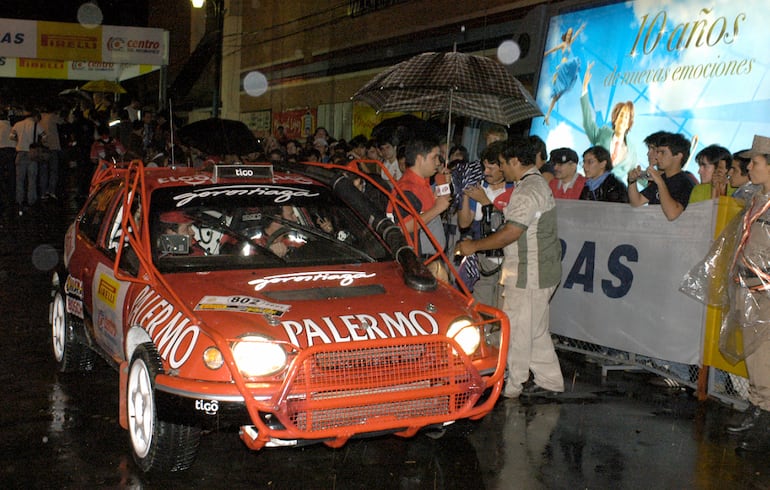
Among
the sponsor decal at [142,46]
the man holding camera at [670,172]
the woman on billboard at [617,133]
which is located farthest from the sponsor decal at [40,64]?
the man holding camera at [670,172]

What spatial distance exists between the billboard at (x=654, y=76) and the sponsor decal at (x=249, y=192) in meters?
5.59

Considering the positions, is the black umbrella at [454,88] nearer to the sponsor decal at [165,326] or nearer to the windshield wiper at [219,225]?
the windshield wiper at [219,225]

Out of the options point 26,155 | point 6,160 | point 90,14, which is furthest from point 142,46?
point 90,14

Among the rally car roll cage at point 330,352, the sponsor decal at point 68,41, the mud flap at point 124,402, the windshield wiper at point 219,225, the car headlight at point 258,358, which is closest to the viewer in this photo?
the rally car roll cage at point 330,352

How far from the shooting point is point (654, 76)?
36.0ft

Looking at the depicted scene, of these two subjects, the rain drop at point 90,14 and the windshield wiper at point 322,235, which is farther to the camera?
the rain drop at point 90,14

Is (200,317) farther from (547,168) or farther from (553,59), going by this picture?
(553,59)

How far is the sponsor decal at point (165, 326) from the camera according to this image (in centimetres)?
479

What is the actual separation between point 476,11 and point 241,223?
14.3m

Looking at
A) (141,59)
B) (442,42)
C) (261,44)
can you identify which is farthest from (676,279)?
(261,44)

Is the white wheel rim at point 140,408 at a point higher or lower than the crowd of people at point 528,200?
lower

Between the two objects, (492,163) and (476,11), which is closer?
(492,163)

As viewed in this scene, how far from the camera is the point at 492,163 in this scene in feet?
25.4

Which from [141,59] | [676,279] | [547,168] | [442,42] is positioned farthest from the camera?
[141,59]
